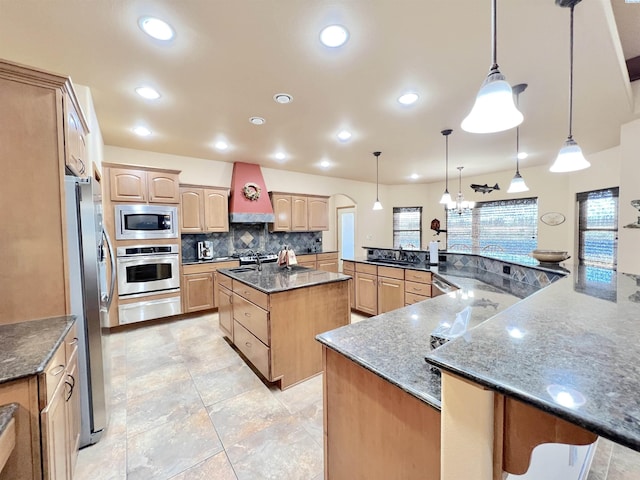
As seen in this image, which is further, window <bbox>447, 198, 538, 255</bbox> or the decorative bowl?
window <bbox>447, 198, 538, 255</bbox>

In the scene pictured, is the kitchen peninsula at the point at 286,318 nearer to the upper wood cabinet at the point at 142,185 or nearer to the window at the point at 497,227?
the upper wood cabinet at the point at 142,185

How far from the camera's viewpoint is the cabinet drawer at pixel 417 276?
3.36 m

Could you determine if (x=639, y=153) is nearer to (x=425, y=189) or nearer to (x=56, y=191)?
(x=425, y=189)

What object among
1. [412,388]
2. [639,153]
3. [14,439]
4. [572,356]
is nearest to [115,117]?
[14,439]

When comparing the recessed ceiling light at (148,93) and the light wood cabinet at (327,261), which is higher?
the recessed ceiling light at (148,93)

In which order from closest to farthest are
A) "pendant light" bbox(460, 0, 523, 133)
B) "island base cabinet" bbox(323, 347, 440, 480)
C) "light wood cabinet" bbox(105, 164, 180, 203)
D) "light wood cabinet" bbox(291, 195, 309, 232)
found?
"island base cabinet" bbox(323, 347, 440, 480) → "pendant light" bbox(460, 0, 523, 133) → "light wood cabinet" bbox(105, 164, 180, 203) → "light wood cabinet" bbox(291, 195, 309, 232)

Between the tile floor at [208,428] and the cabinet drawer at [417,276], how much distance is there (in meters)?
1.79

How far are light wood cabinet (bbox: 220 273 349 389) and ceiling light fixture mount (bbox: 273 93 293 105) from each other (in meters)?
1.78

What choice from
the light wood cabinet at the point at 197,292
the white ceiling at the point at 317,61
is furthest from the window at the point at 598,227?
the light wood cabinet at the point at 197,292

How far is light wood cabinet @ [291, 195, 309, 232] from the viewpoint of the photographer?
5.54m

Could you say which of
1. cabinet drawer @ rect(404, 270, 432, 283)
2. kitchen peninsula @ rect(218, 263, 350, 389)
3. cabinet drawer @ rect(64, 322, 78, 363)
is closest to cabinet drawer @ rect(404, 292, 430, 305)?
cabinet drawer @ rect(404, 270, 432, 283)

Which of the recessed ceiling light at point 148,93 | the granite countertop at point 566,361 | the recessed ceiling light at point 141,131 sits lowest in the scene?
the granite countertop at point 566,361

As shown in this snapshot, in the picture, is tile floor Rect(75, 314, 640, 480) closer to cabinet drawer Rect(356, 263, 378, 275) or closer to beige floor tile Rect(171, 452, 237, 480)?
beige floor tile Rect(171, 452, 237, 480)

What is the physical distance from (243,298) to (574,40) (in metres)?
3.24
